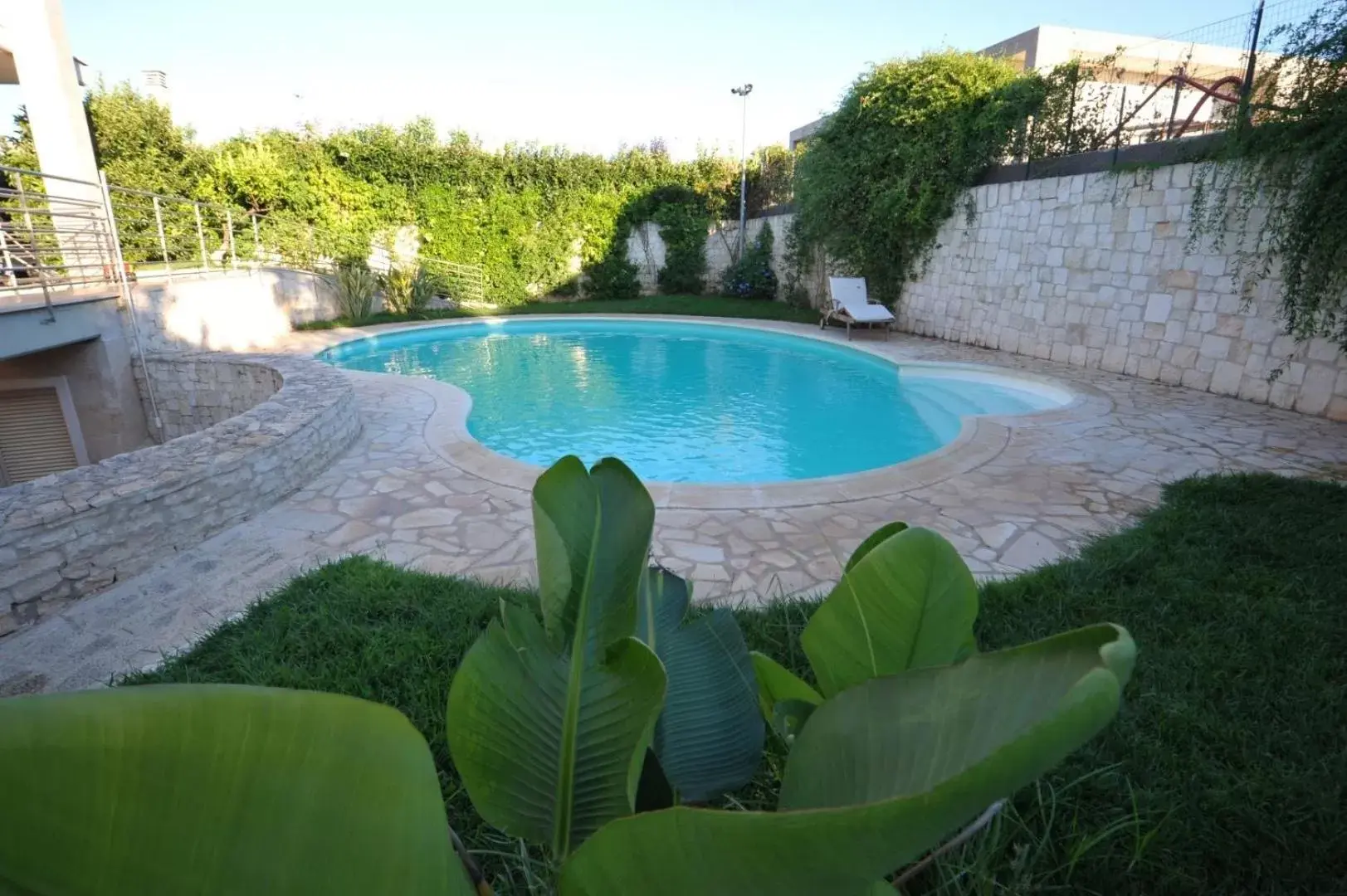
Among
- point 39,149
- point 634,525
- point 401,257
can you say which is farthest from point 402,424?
point 401,257

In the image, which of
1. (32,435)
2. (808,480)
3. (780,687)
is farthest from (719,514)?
(32,435)

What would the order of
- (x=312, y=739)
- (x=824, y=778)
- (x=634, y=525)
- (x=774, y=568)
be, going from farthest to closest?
(x=774, y=568) → (x=634, y=525) → (x=824, y=778) → (x=312, y=739)

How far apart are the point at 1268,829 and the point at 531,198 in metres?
16.9

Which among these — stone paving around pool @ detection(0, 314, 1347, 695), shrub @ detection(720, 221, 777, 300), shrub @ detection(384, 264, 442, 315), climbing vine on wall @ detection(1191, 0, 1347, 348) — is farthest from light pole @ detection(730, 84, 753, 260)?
stone paving around pool @ detection(0, 314, 1347, 695)

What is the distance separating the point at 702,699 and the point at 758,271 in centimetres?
1587

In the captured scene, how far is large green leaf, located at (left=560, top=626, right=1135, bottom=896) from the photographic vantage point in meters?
0.37

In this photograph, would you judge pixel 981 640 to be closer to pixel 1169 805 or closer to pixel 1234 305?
pixel 1169 805

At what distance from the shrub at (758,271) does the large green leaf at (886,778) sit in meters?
16.2

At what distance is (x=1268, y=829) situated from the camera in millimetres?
1681

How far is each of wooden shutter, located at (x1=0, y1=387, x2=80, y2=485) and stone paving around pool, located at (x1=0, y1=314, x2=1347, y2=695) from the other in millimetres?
4568

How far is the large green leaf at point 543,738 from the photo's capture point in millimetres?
812

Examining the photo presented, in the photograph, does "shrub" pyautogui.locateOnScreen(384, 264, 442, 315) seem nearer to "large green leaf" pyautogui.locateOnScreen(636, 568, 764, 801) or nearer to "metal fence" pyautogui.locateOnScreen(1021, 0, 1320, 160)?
"metal fence" pyautogui.locateOnScreen(1021, 0, 1320, 160)

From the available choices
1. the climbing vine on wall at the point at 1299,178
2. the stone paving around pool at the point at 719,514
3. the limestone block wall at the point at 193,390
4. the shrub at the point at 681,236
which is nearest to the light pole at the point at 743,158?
the shrub at the point at 681,236

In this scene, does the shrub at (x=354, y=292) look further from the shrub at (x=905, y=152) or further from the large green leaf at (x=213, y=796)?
the large green leaf at (x=213, y=796)
